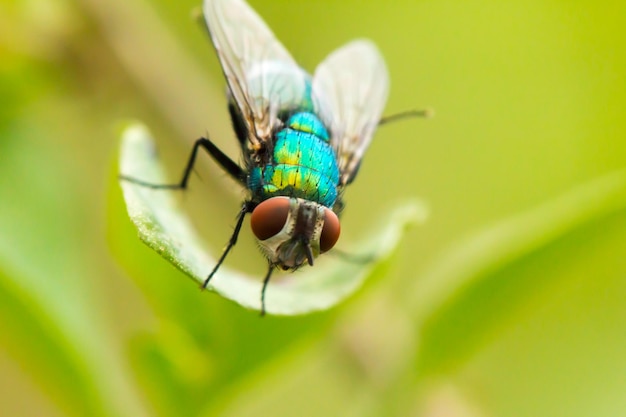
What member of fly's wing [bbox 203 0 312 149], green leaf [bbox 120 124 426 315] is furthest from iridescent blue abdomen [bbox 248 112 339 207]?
green leaf [bbox 120 124 426 315]

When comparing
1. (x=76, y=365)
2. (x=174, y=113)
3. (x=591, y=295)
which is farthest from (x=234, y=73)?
(x=591, y=295)

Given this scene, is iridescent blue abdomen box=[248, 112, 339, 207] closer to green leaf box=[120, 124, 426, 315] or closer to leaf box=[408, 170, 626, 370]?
green leaf box=[120, 124, 426, 315]

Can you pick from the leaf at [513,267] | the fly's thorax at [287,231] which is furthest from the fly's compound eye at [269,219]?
the leaf at [513,267]

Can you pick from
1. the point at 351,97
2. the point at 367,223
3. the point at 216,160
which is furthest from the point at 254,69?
the point at 367,223

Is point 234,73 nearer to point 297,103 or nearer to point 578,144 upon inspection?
point 297,103

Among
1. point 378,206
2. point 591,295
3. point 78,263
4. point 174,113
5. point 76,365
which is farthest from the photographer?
point 378,206

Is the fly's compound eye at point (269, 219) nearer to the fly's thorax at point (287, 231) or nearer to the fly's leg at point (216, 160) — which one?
the fly's thorax at point (287, 231)

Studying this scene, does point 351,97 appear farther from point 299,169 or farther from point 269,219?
point 269,219
